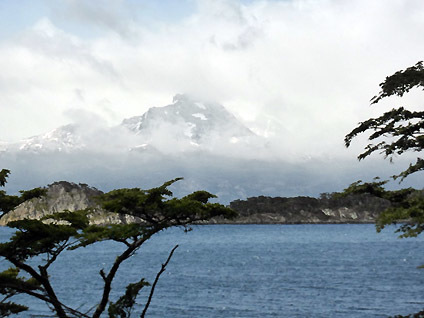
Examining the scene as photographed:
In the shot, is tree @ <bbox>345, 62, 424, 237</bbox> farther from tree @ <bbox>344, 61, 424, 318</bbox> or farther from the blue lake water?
the blue lake water

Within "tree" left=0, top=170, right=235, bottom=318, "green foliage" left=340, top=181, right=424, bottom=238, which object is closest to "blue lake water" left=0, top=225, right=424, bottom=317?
"tree" left=0, top=170, right=235, bottom=318

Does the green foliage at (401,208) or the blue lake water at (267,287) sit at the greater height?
the green foliage at (401,208)

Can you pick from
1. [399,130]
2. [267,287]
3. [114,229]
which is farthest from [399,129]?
[267,287]

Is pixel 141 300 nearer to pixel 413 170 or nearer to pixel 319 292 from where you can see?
pixel 319 292

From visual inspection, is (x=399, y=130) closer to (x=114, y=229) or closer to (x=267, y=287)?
(x=114, y=229)

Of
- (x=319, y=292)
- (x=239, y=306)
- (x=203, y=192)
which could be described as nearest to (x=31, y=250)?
(x=203, y=192)

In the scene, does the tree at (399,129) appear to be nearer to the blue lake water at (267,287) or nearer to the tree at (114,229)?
the tree at (114,229)

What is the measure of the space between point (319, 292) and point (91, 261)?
70622 mm

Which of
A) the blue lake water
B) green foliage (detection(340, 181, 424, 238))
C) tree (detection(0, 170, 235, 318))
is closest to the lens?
green foliage (detection(340, 181, 424, 238))

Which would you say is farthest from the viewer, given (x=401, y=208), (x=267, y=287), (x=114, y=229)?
(x=267, y=287)

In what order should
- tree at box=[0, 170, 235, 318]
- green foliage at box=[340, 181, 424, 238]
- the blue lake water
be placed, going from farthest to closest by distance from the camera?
the blue lake water < tree at box=[0, 170, 235, 318] < green foliage at box=[340, 181, 424, 238]

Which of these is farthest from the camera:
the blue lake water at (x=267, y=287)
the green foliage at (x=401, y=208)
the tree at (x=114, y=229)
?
the blue lake water at (x=267, y=287)

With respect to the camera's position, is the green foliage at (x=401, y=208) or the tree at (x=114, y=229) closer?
the green foliage at (x=401, y=208)

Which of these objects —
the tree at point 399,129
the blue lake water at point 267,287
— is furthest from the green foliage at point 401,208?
the blue lake water at point 267,287
